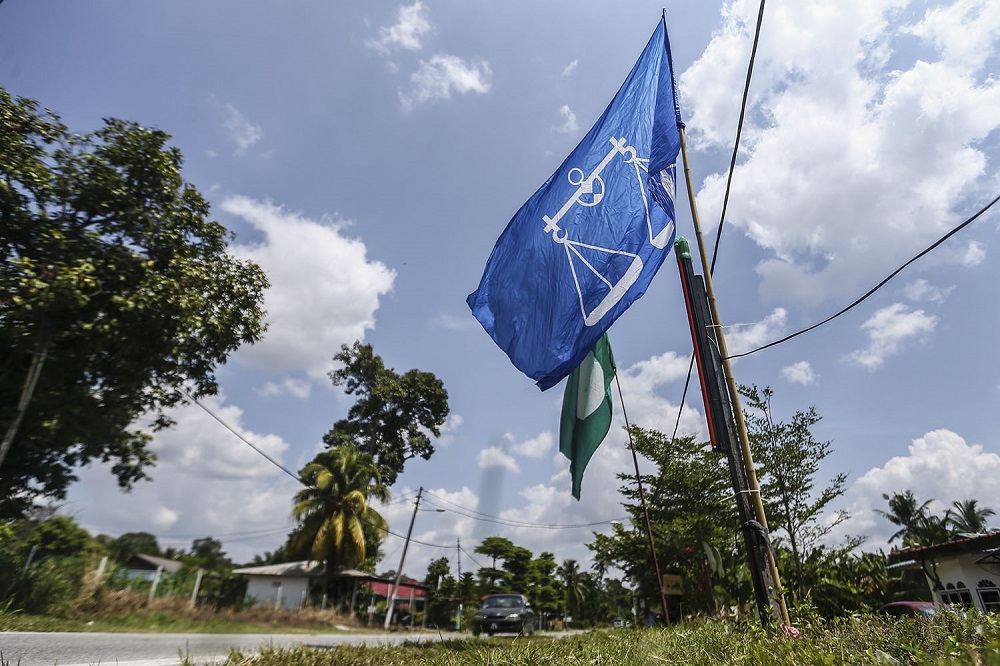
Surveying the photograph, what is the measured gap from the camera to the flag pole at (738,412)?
13.3 ft

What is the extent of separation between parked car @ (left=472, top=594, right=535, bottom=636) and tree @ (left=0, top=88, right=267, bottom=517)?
12274 millimetres

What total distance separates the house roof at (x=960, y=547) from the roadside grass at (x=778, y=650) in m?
15.3

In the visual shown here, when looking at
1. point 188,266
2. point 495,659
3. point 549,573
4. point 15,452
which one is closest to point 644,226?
point 495,659

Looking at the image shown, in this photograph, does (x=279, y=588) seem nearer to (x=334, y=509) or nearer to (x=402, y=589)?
(x=334, y=509)

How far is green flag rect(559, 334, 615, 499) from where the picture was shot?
6.23 meters

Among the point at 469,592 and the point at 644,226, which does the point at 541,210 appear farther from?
the point at 469,592

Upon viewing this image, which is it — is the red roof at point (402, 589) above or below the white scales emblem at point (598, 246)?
below

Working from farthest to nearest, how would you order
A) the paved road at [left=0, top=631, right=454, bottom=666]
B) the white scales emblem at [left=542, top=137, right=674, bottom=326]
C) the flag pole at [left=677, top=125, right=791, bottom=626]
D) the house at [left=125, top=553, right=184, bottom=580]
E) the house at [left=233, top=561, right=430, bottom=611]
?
the house at [left=233, top=561, right=430, bottom=611] < the house at [left=125, top=553, right=184, bottom=580] < the paved road at [left=0, top=631, right=454, bottom=666] < the white scales emblem at [left=542, top=137, right=674, bottom=326] < the flag pole at [left=677, top=125, right=791, bottom=626]

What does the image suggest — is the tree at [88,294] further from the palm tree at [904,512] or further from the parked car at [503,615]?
the palm tree at [904,512]

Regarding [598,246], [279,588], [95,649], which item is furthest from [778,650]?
[279,588]

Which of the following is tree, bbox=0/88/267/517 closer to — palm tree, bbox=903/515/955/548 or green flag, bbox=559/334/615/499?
green flag, bbox=559/334/615/499

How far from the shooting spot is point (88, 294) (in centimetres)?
1111

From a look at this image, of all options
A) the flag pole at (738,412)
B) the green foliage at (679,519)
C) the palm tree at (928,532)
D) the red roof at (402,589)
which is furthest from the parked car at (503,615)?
the palm tree at (928,532)

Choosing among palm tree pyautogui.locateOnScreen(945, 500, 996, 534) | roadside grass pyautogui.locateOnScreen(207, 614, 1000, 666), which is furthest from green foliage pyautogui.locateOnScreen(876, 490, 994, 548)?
roadside grass pyautogui.locateOnScreen(207, 614, 1000, 666)
